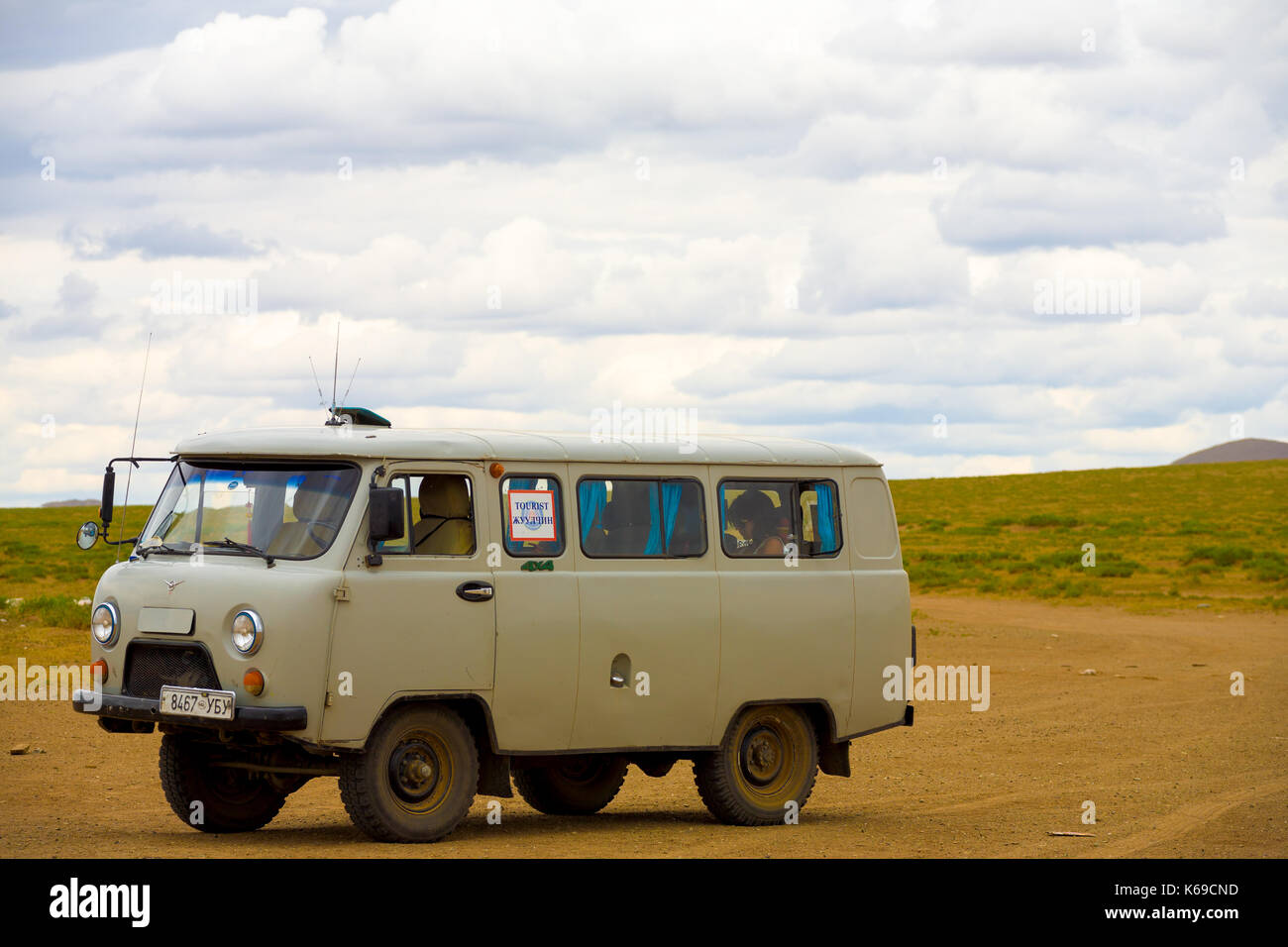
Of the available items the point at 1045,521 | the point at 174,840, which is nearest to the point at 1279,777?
the point at 174,840

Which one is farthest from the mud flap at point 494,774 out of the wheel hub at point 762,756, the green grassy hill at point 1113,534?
the green grassy hill at point 1113,534

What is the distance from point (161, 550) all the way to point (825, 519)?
529 cm

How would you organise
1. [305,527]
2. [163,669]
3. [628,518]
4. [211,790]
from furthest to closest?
[628,518] → [211,790] → [305,527] → [163,669]

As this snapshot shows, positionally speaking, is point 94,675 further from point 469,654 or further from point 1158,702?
point 1158,702

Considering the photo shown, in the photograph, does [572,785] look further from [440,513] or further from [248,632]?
[248,632]

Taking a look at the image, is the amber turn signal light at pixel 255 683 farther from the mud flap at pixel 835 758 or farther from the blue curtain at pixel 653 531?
the mud flap at pixel 835 758

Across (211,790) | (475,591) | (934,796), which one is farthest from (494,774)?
(934,796)

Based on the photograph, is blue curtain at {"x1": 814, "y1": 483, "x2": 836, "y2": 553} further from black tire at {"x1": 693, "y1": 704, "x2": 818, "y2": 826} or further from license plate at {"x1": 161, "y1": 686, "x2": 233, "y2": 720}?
license plate at {"x1": 161, "y1": 686, "x2": 233, "y2": 720}

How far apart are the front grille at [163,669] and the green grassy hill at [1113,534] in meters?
35.0

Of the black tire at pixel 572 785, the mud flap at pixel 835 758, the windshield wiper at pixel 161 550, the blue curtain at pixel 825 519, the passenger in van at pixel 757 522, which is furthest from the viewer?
the black tire at pixel 572 785

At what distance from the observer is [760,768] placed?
1373cm

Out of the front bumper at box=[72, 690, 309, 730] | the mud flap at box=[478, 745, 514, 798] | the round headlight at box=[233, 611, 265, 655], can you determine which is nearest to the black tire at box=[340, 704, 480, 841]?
the mud flap at box=[478, 745, 514, 798]

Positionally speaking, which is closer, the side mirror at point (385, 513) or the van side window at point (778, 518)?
the side mirror at point (385, 513)

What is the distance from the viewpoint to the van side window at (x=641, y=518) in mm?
12617
